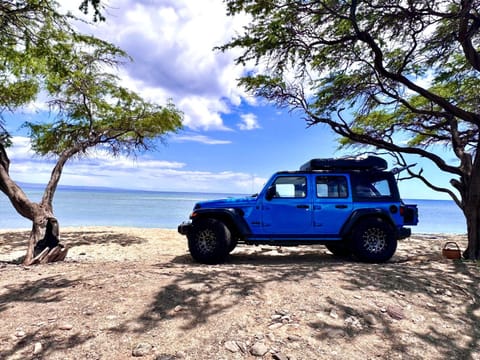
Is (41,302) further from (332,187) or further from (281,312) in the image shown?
(332,187)

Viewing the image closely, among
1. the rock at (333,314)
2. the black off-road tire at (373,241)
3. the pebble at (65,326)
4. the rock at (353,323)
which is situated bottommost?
Answer: the rock at (353,323)

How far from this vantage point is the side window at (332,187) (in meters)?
7.43

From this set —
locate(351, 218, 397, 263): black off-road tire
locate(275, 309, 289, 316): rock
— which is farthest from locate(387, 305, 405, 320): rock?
locate(351, 218, 397, 263): black off-road tire

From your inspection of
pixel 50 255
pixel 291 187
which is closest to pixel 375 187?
pixel 291 187

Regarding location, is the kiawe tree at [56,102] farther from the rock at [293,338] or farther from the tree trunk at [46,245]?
the rock at [293,338]

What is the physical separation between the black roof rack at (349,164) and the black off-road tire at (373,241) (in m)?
1.23

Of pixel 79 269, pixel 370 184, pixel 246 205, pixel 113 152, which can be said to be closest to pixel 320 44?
pixel 370 184

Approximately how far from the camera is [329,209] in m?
7.34

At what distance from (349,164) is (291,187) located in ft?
4.74

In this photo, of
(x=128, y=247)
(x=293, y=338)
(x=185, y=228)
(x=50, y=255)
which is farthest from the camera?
(x=128, y=247)

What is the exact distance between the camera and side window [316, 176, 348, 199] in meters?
7.43

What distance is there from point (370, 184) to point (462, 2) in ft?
13.5

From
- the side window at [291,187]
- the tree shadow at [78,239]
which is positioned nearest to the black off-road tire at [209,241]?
the side window at [291,187]

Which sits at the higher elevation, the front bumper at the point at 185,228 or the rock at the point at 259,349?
the front bumper at the point at 185,228
